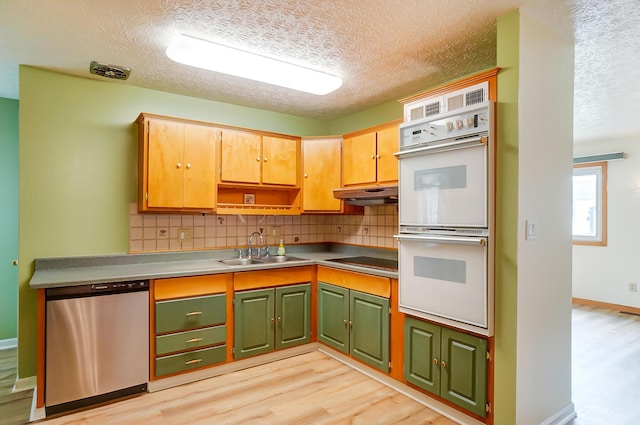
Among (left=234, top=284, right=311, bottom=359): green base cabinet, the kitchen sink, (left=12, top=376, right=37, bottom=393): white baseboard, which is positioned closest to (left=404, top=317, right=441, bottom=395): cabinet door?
(left=234, top=284, right=311, bottom=359): green base cabinet

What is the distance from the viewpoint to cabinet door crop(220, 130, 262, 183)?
135 inches

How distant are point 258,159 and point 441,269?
210 centimetres

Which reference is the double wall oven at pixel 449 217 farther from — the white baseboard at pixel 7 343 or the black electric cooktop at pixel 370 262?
the white baseboard at pixel 7 343

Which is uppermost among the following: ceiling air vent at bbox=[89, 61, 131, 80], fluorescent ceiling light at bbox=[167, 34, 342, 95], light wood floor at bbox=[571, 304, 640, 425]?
ceiling air vent at bbox=[89, 61, 131, 80]

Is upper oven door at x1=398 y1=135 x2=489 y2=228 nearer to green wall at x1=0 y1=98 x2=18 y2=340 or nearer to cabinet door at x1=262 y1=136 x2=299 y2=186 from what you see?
cabinet door at x1=262 y1=136 x2=299 y2=186

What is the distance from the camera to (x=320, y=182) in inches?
154

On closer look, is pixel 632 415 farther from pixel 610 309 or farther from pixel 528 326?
pixel 610 309

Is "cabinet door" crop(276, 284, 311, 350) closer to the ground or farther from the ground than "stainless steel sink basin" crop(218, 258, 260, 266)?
closer to the ground

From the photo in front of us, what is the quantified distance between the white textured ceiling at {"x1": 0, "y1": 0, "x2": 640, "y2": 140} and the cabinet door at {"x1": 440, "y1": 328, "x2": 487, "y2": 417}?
1.92 meters

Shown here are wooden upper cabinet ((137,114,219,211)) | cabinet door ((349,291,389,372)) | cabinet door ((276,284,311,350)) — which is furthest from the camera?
cabinet door ((276,284,311,350))

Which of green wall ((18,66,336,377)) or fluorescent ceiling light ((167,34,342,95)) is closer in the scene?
fluorescent ceiling light ((167,34,342,95))

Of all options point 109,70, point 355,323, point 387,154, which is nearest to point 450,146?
point 387,154

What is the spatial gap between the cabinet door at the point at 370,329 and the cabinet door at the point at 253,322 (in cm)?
75

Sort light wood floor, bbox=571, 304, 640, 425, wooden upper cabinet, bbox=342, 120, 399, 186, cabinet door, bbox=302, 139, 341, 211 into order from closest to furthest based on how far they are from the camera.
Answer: light wood floor, bbox=571, 304, 640, 425 < wooden upper cabinet, bbox=342, 120, 399, 186 < cabinet door, bbox=302, 139, 341, 211
